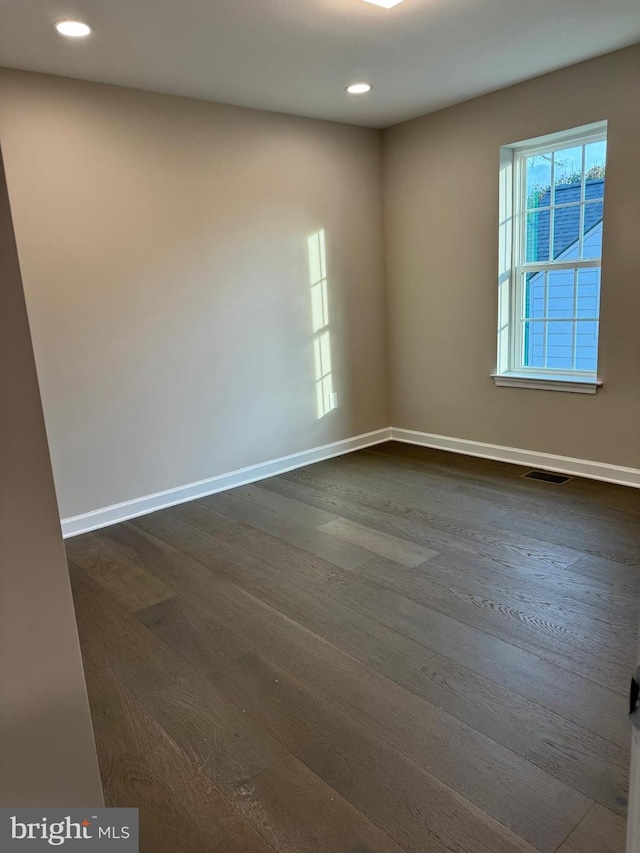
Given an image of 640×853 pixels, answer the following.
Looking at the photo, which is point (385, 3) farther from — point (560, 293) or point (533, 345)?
point (533, 345)

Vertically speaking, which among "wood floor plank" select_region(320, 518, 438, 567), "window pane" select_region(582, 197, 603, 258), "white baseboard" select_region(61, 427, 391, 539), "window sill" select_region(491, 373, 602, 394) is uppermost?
"window pane" select_region(582, 197, 603, 258)

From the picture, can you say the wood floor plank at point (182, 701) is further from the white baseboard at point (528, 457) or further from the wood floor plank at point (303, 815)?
the white baseboard at point (528, 457)

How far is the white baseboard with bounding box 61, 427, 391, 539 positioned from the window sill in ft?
4.01

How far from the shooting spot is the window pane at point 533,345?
4.20m

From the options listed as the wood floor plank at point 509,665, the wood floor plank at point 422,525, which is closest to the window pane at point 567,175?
the wood floor plank at point 422,525

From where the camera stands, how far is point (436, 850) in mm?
1412

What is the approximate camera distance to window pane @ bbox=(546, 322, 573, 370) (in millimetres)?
4008

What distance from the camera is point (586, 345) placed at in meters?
3.91

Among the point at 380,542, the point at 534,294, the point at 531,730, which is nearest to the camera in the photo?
the point at 531,730

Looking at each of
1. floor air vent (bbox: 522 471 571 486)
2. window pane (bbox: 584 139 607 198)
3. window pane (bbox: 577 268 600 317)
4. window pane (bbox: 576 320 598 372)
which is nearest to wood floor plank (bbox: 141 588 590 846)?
floor air vent (bbox: 522 471 571 486)

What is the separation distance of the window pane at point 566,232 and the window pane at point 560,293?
0.36ft

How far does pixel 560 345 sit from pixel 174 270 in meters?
2.60

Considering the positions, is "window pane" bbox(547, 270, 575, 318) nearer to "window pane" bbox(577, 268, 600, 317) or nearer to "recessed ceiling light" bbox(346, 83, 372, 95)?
"window pane" bbox(577, 268, 600, 317)
